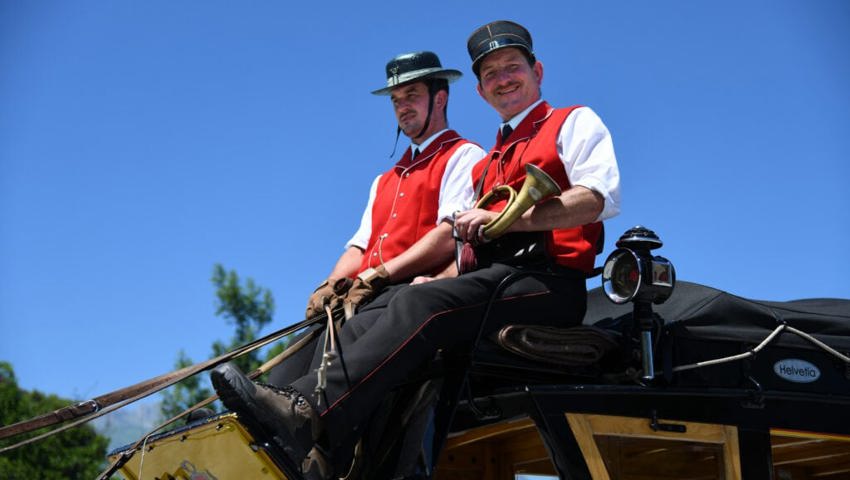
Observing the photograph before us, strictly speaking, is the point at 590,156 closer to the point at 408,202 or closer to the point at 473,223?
the point at 473,223

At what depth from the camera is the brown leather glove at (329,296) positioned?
398 centimetres

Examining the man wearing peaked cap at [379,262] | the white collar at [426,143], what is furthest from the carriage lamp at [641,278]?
the white collar at [426,143]

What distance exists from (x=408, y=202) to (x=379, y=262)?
1.01 ft

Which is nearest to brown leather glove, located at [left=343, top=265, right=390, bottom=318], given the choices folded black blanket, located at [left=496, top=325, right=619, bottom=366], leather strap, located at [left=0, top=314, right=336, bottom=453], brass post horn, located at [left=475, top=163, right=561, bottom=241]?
leather strap, located at [left=0, top=314, right=336, bottom=453]

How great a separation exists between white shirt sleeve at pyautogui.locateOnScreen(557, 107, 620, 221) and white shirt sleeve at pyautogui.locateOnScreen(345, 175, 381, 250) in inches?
52.7

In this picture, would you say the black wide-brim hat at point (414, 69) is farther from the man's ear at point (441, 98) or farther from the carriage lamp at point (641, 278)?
the carriage lamp at point (641, 278)

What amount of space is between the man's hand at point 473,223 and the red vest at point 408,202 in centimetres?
63

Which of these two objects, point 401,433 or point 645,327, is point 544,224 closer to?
point 645,327

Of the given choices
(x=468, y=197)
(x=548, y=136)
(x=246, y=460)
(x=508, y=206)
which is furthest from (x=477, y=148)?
(x=246, y=460)

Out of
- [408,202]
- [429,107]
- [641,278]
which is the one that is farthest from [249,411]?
[429,107]

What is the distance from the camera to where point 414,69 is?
486 cm

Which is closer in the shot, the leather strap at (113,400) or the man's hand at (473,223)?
the leather strap at (113,400)

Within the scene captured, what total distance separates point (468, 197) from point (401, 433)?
4.36 ft

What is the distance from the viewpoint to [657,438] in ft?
11.9
